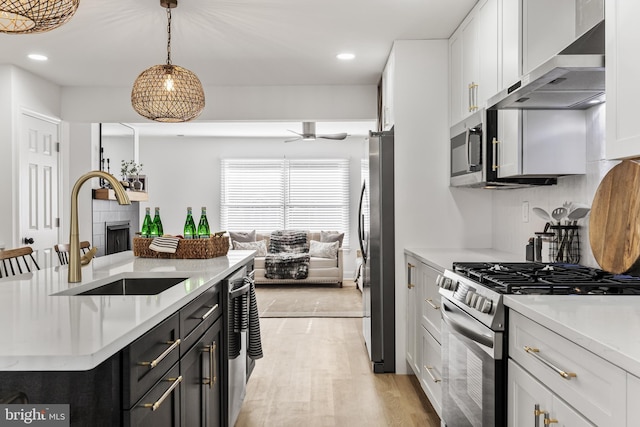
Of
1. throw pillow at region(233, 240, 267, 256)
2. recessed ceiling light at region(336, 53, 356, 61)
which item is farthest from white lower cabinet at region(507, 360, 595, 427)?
throw pillow at region(233, 240, 267, 256)

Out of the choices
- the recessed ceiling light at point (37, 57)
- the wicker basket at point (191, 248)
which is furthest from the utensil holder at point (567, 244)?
the recessed ceiling light at point (37, 57)

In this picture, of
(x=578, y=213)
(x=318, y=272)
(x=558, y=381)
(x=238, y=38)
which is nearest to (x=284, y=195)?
(x=318, y=272)

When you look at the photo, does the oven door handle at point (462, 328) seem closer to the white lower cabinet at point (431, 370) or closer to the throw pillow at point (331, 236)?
the white lower cabinet at point (431, 370)

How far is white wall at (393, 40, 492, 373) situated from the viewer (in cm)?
406

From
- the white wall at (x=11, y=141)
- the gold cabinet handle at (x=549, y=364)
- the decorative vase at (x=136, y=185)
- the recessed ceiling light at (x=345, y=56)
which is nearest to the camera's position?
the gold cabinet handle at (x=549, y=364)

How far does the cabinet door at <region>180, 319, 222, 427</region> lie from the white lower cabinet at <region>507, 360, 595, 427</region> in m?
1.11

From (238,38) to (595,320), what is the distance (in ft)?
11.0

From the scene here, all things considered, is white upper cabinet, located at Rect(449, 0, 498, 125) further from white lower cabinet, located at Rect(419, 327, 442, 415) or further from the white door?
the white door

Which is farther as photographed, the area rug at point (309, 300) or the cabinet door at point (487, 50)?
the area rug at point (309, 300)

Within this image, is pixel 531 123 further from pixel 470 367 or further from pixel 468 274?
pixel 470 367

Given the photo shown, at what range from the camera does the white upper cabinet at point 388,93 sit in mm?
4258

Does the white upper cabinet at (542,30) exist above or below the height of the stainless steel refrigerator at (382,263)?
above

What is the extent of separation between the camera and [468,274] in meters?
2.42

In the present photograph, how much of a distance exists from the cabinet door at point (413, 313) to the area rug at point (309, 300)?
7.81ft
